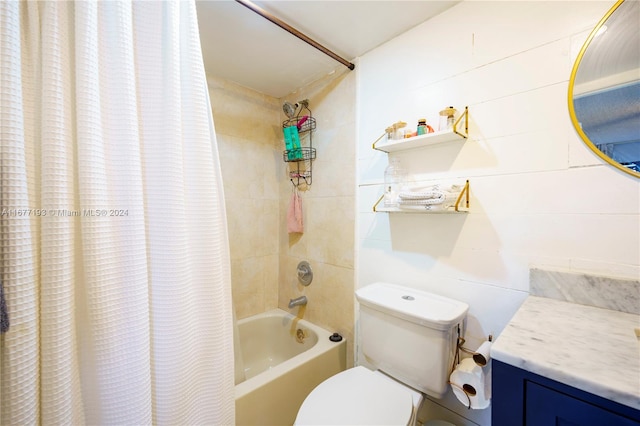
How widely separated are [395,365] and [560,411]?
66 centimetres

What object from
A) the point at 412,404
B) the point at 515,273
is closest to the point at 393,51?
the point at 515,273

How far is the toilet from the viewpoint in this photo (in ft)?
3.10

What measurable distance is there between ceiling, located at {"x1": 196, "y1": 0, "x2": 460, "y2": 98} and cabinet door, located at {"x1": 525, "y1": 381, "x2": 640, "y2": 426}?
4.87 feet

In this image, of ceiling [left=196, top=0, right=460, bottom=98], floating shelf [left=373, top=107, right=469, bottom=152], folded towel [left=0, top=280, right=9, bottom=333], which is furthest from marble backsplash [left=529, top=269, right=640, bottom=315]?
folded towel [left=0, top=280, right=9, bottom=333]

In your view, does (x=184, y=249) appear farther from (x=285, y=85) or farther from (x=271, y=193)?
(x=285, y=85)

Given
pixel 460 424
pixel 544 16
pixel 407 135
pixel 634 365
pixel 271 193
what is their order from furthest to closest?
1. pixel 271 193
2. pixel 407 135
3. pixel 460 424
4. pixel 544 16
5. pixel 634 365

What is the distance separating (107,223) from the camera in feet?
1.91

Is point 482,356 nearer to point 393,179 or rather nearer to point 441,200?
point 441,200

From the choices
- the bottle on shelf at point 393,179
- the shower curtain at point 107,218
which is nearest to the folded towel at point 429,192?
the bottle on shelf at point 393,179

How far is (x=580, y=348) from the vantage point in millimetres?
584

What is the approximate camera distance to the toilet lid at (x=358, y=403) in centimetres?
91

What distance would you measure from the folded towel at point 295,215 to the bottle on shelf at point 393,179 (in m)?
0.73

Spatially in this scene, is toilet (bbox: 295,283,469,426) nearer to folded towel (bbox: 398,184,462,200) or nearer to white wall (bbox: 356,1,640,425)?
white wall (bbox: 356,1,640,425)

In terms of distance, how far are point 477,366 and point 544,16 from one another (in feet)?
4.42
